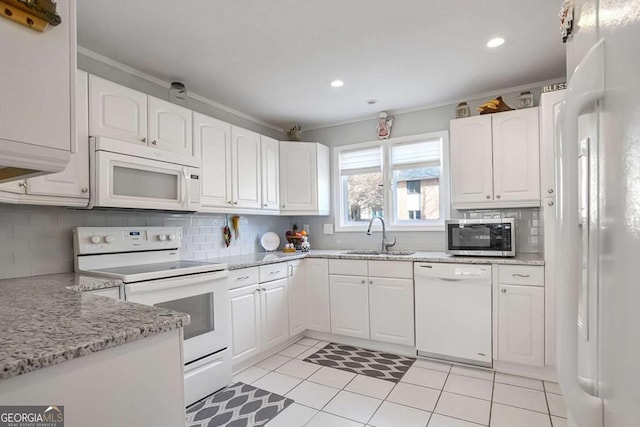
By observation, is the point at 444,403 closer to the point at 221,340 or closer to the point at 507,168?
the point at 221,340

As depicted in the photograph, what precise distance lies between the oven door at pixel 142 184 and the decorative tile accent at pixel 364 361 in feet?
5.63

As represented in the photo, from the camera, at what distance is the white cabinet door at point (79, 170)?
73.7 inches

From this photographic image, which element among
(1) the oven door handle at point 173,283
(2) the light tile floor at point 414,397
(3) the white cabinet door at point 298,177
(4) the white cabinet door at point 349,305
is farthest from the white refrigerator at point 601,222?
(3) the white cabinet door at point 298,177

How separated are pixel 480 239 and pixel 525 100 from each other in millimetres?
1257

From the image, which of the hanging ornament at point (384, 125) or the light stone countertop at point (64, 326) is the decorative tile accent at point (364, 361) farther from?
the hanging ornament at point (384, 125)

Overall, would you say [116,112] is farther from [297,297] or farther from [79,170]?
[297,297]

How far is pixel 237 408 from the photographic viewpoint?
213cm

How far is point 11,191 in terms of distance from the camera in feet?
5.63

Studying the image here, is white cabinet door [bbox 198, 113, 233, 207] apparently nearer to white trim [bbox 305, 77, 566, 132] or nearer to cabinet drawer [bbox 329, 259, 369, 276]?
cabinet drawer [bbox 329, 259, 369, 276]

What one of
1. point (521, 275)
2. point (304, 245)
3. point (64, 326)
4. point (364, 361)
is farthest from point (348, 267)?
point (64, 326)

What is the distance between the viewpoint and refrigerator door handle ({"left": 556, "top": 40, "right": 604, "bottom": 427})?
0.60 m

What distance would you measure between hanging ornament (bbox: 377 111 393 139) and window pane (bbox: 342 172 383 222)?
44 cm

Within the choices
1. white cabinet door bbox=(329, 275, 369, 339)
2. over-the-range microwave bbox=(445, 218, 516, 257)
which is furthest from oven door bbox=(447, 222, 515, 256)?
white cabinet door bbox=(329, 275, 369, 339)

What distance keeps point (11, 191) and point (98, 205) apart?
0.40m
